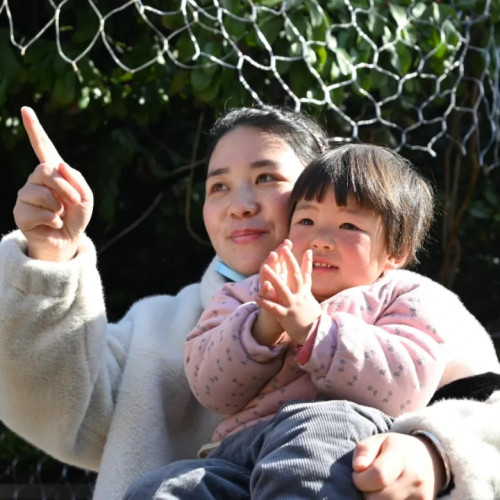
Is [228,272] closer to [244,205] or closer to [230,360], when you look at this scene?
[244,205]

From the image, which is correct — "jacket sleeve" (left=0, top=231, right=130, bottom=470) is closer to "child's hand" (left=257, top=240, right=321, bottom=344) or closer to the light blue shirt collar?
the light blue shirt collar

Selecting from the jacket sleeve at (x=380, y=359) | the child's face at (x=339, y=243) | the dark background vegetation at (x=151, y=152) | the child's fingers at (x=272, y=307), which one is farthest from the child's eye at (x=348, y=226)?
the dark background vegetation at (x=151, y=152)

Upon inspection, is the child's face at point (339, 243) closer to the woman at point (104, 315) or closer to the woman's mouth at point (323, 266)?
the woman's mouth at point (323, 266)

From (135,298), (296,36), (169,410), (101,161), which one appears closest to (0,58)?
(101,161)

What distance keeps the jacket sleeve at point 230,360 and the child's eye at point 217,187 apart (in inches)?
11.6

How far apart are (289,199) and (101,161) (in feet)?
5.09

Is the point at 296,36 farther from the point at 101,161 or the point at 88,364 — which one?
the point at 88,364

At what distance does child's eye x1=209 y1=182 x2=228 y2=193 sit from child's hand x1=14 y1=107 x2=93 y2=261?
305mm

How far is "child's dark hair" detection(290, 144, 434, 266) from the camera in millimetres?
1865

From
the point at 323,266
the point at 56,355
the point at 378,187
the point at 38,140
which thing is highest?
the point at 38,140

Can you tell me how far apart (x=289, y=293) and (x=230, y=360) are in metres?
0.16

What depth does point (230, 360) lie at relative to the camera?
5.74 feet

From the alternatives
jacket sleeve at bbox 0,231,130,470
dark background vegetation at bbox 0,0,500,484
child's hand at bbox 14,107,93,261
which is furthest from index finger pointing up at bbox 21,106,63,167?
dark background vegetation at bbox 0,0,500,484

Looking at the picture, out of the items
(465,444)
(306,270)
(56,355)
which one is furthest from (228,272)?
(465,444)
